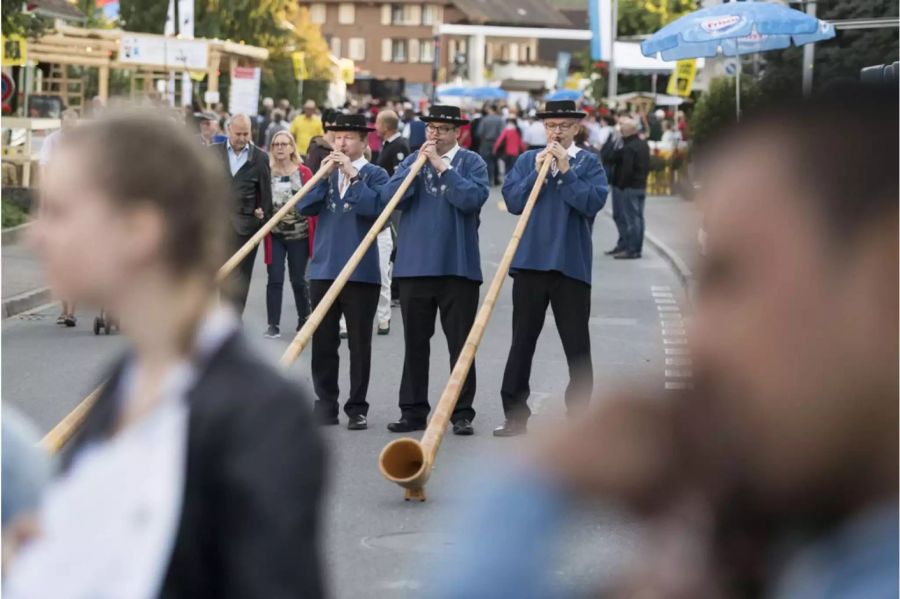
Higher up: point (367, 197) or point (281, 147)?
point (281, 147)

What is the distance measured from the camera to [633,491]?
1332 mm

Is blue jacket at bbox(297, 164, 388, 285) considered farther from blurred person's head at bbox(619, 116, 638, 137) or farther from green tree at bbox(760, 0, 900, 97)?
blurred person's head at bbox(619, 116, 638, 137)

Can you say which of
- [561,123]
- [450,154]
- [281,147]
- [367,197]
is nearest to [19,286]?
[281,147]

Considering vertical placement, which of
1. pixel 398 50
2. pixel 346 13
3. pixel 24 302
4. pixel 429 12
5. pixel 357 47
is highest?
pixel 429 12

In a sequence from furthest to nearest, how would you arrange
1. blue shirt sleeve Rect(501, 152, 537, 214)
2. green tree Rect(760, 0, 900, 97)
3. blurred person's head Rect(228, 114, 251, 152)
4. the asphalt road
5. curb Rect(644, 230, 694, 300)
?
1. green tree Rect(760, 0, 900, 97)
2. curb Rect(644, 230, 694, 300)
3. blurred person's head Rect(228, 114, 251, 152)
4. blue shirt sleeve Rect(501, 152, 537, 214)
5. the asphalt road

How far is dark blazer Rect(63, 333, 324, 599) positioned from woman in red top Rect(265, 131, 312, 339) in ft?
39.5

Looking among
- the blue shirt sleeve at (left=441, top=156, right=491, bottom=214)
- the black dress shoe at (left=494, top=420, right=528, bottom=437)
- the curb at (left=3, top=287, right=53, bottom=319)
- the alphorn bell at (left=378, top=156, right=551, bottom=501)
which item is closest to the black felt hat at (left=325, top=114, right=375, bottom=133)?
the blue shirt sleeve at (left=441, top=156, right=491, bottom=214)

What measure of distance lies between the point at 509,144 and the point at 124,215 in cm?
3790

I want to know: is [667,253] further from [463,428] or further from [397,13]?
[397,13]

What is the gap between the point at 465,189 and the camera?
10164 mm

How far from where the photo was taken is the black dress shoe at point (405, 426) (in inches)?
405

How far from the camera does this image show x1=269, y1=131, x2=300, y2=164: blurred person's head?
13906mm

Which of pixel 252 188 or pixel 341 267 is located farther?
pixel 252 188

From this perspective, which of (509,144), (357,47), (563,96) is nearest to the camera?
(563,96)
